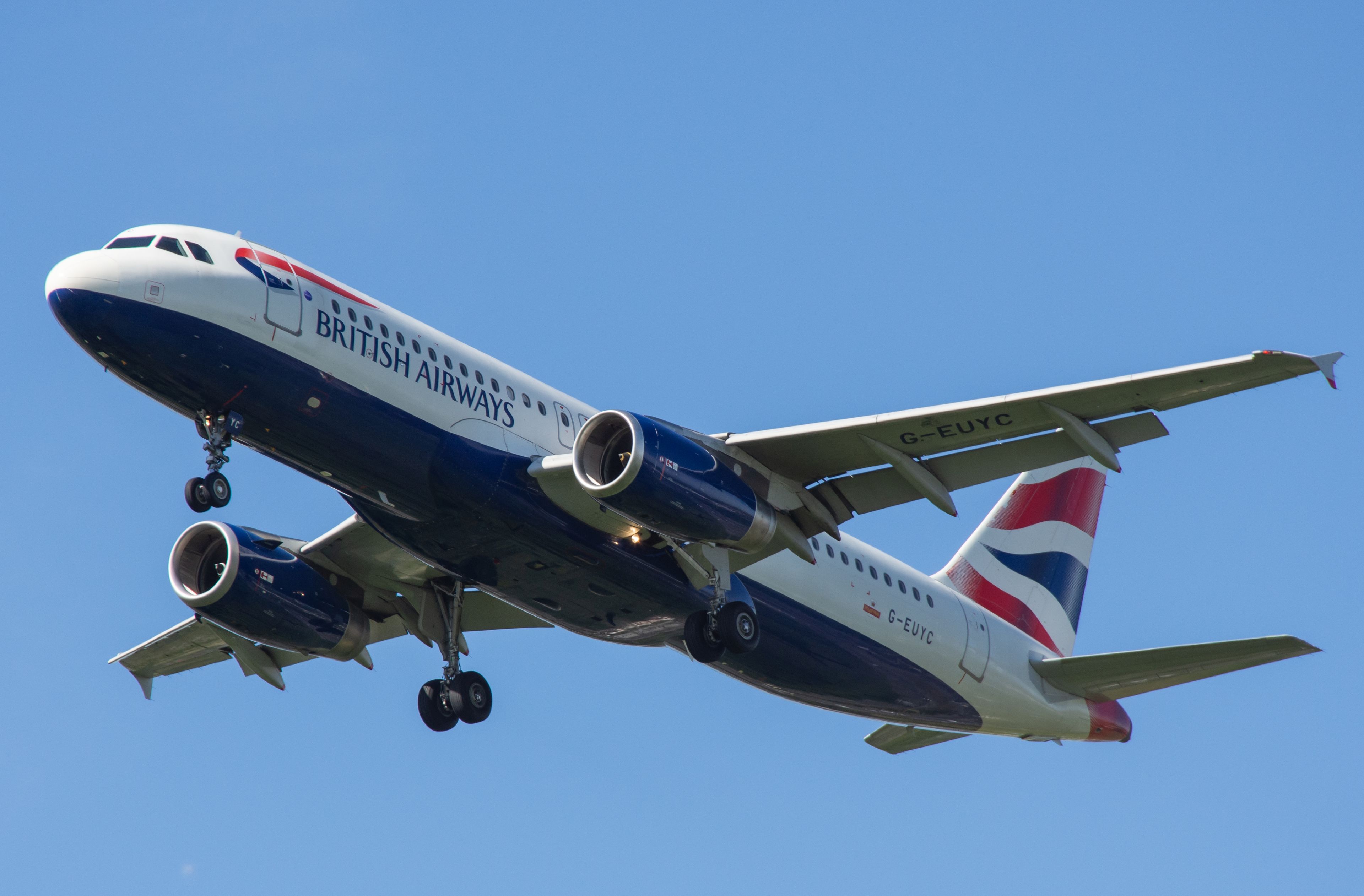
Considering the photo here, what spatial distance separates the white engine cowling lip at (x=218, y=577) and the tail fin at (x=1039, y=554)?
512 inches

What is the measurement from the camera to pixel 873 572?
87.2 feet

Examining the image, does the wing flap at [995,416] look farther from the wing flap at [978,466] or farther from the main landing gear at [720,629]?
the main landing gear at [720,629]

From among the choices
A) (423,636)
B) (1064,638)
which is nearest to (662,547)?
(423,636)

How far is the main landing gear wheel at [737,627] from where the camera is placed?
23250 millimetres

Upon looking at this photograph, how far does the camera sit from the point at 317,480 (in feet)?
72.4

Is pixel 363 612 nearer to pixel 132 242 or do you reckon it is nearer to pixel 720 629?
pixel 720 629

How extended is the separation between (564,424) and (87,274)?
6937 mm

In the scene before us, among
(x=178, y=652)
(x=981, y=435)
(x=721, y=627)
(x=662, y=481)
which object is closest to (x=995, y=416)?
(x=981, y=435)

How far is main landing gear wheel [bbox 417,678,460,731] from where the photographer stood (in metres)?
25.9

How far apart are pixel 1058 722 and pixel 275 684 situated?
1439cm

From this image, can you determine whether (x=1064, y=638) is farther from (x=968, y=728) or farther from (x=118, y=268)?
(x=118, y=268)

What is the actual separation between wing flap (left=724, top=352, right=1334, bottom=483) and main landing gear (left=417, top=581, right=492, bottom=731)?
6645mm

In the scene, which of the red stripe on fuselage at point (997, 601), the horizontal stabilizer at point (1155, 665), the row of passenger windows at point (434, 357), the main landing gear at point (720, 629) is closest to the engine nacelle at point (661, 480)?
the row of passenger windows at point (434, 357)

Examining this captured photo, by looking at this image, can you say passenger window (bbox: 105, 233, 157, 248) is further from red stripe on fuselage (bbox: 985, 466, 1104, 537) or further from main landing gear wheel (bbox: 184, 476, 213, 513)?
red stripe on fuselage (bbox: 985, 466, 1104, 537)
